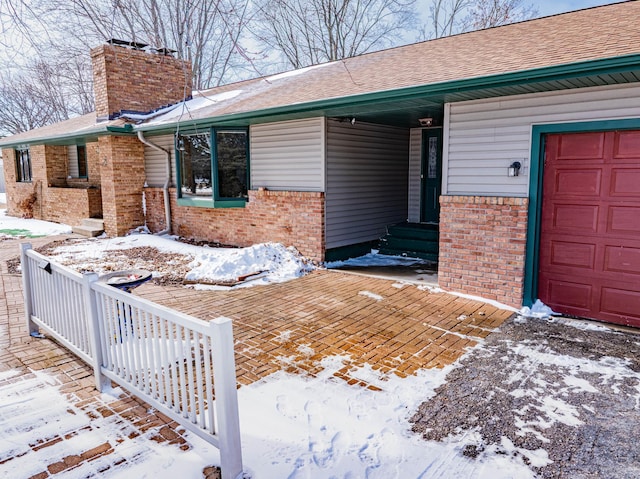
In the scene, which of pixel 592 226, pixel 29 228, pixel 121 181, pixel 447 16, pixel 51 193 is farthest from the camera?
pixel 447 16

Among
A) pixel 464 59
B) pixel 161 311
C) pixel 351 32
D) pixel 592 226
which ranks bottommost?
pixel 161 311

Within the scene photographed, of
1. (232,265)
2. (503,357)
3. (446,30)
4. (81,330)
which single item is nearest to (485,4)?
(446,30)

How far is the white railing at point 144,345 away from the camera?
2.43 meters

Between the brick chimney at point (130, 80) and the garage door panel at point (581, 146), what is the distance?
9.10 metres

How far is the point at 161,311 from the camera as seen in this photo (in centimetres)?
275

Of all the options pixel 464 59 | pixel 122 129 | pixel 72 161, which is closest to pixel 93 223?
pixel 122 129

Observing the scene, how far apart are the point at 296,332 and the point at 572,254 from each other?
11.3ft

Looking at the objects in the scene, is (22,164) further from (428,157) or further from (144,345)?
(144,345)

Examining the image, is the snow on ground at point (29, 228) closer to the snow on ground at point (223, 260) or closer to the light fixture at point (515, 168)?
the snow on ground at point (223, 260)

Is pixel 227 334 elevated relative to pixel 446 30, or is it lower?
lower

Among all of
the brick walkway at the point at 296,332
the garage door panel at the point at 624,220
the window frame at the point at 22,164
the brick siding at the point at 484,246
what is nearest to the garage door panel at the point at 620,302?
the garage door panel at the point at 624,220

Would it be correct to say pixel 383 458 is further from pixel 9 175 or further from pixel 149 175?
pixel 9 175

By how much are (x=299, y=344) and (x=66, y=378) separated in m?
2.05

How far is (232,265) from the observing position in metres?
7.46
